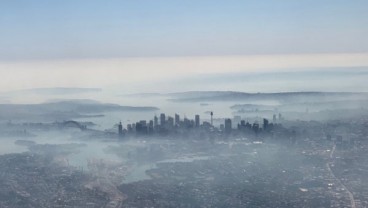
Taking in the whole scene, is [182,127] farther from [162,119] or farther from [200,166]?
[200,166]

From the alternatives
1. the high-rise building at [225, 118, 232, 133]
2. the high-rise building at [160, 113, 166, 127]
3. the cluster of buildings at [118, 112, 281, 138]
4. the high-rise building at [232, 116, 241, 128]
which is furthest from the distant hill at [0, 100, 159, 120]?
the high-rise building at [225, 118, 232, 133]

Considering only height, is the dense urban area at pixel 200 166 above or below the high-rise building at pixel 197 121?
below

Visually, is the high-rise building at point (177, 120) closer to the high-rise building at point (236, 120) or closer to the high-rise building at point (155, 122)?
the high-rise building at point (155, 122)

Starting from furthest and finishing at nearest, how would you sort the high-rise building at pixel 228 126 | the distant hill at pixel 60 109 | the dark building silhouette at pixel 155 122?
the distant hill at pixel 60 109 → the dark building silhouette at pixel 155 122 → the high-rise building at pixel 228 126

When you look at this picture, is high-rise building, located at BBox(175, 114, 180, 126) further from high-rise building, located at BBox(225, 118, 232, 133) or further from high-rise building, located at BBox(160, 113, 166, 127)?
high-rise building, located at BBox(225, 118, 232, 133)

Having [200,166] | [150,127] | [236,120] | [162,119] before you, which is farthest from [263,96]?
[200,166]

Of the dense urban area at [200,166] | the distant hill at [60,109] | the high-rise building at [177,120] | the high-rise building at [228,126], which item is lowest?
the dense urban area at [200,166]

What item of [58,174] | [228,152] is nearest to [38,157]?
[58,174]

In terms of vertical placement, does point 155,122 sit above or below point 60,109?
below

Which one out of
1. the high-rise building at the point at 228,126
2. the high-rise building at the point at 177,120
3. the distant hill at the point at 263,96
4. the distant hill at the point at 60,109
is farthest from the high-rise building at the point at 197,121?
the distant hill at the point at 263,96

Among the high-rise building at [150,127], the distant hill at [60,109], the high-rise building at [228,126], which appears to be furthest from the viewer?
the distant hill at [60,109]
